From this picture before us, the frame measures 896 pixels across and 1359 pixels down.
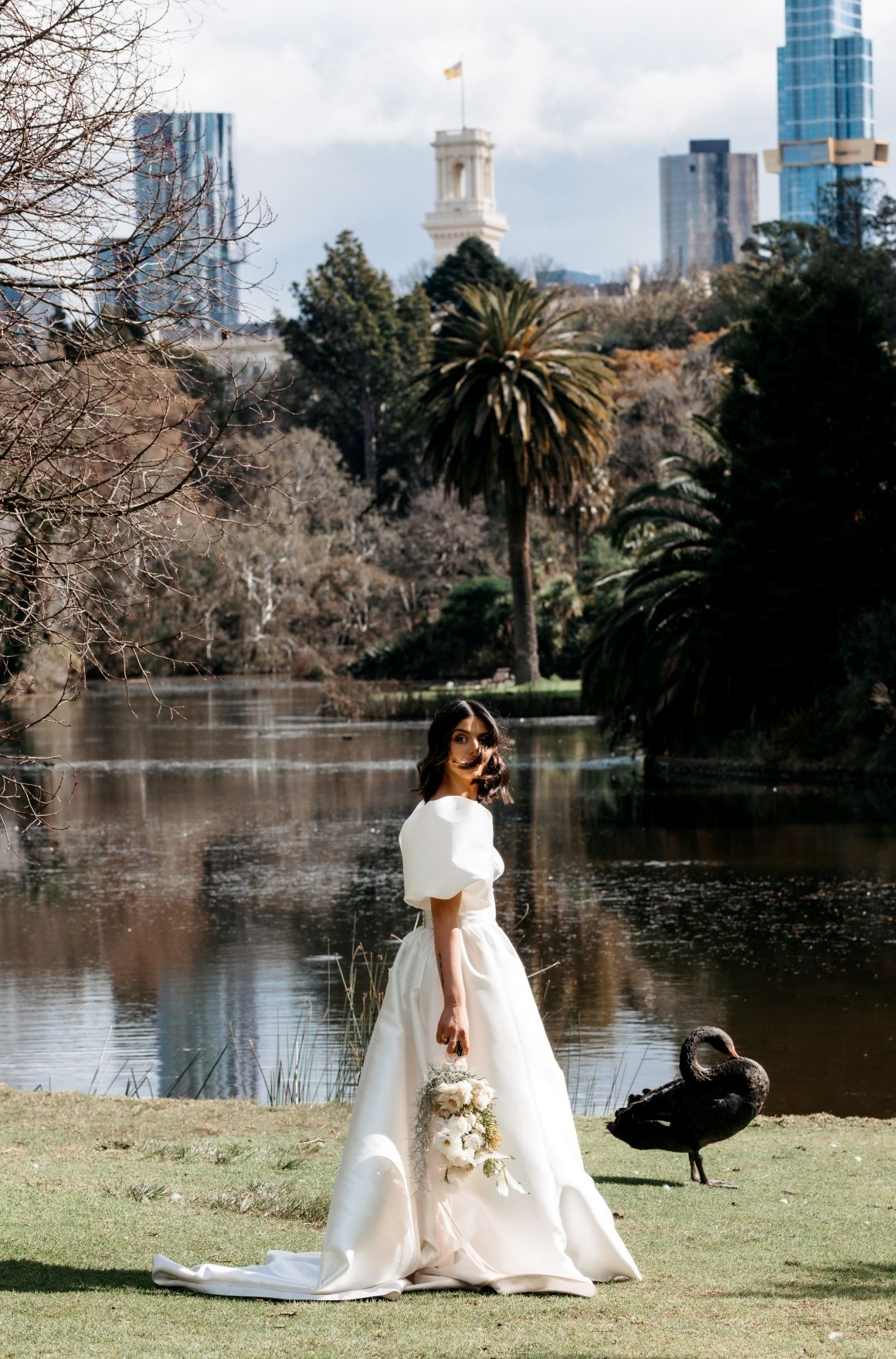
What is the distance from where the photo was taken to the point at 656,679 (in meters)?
26.3

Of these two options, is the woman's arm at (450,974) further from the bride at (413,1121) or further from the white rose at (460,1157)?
the white rose at (460,1157)

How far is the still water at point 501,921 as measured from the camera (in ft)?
A: 32.6

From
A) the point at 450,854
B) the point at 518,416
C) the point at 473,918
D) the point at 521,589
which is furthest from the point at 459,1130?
the point at 521,589

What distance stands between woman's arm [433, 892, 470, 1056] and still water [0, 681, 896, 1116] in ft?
5.45

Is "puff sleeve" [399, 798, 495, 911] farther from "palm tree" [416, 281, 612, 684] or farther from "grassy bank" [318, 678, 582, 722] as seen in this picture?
"palm tree" [416, 281, 612, 684]

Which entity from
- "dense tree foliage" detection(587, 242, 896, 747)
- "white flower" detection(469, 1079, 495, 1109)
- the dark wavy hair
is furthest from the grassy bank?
"white flower" detection(469, 1079, 495, 1109)

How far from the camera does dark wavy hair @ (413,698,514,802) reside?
5031 mm

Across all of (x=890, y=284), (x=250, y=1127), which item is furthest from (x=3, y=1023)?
(x=890, y=284)

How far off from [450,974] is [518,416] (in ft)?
111

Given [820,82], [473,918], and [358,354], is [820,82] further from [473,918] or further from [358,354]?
[473,918]

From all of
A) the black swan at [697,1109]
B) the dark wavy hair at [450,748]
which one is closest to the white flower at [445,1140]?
the dark wavy hair at [450,748]

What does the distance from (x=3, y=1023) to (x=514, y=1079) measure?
7.01 metres

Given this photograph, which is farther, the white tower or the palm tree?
the white tower

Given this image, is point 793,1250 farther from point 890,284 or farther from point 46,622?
point 890,284
